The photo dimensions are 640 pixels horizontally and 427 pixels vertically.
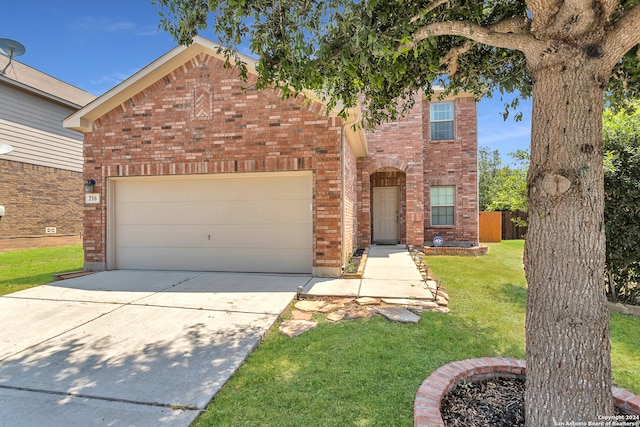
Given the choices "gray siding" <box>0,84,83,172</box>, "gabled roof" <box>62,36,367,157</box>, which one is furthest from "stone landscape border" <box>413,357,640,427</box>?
"gray siding" <box>0,84,83,172</box>

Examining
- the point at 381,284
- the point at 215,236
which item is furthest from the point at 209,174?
the point at 381,284

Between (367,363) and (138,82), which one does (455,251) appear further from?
(138,82)

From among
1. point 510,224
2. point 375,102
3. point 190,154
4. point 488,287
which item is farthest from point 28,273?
point 510,224

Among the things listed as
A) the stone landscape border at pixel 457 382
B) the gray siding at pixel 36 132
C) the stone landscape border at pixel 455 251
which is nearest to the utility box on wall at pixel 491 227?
the stone landscape border at pixel 455 251

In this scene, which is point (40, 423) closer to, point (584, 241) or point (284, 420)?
point (284, 420)

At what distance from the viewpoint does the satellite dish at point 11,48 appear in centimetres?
784

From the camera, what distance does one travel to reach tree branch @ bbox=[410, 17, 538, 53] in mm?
2305

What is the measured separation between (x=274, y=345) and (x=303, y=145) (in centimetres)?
438

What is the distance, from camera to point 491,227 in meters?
15.6

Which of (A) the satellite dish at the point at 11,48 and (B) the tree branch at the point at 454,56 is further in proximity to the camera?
(A) the satellite dish at the point at 11,48

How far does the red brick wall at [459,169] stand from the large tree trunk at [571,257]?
34.2 feet

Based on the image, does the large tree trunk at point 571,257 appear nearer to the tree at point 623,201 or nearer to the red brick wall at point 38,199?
the tree at point 623,201

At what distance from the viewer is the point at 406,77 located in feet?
12.1

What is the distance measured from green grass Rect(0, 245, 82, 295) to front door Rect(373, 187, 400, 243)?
9.46m
